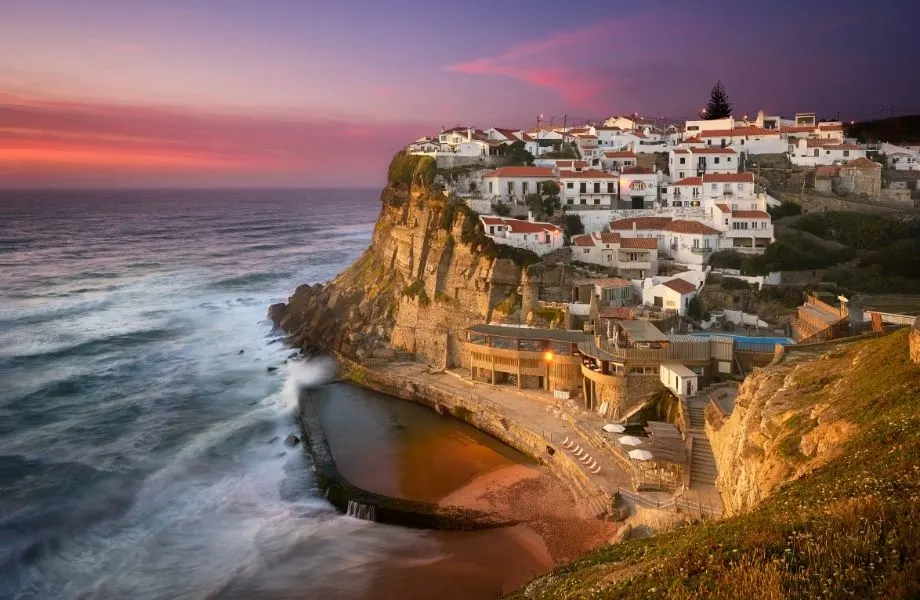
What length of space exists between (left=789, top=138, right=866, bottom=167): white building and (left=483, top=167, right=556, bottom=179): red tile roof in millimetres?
19280

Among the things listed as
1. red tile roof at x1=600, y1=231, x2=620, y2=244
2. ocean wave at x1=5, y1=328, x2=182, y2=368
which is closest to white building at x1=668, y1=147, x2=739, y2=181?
red tile roof at x1=600, y1=231, x2=620, y2=244

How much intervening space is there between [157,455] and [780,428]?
26.4 meters

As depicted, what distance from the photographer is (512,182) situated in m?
49.5

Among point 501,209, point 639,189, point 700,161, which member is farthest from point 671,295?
point 700,161

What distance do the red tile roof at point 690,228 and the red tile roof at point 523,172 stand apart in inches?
448

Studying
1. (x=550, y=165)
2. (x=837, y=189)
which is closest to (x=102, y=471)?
(x=550, y=165)

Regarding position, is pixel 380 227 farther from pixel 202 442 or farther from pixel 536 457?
pixel 536 457

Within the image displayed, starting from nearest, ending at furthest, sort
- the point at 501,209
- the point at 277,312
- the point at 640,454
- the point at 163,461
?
1. the point at 640,454
2. the point at 163,461
3. the point at 501,209
4. the point at 277,312

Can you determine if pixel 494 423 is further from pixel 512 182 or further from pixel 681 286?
pixel 512 182

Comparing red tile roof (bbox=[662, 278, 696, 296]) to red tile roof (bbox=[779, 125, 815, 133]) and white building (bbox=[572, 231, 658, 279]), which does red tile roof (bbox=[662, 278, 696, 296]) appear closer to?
white building (bbox=[572, 231, 658, 279])

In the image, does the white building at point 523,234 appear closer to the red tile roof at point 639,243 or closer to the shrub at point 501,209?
the shrub at point 501,209

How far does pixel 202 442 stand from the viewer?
104 feet

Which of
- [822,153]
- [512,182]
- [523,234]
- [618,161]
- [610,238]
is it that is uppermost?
[618,161]

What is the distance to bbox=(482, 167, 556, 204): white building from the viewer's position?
161 ft
